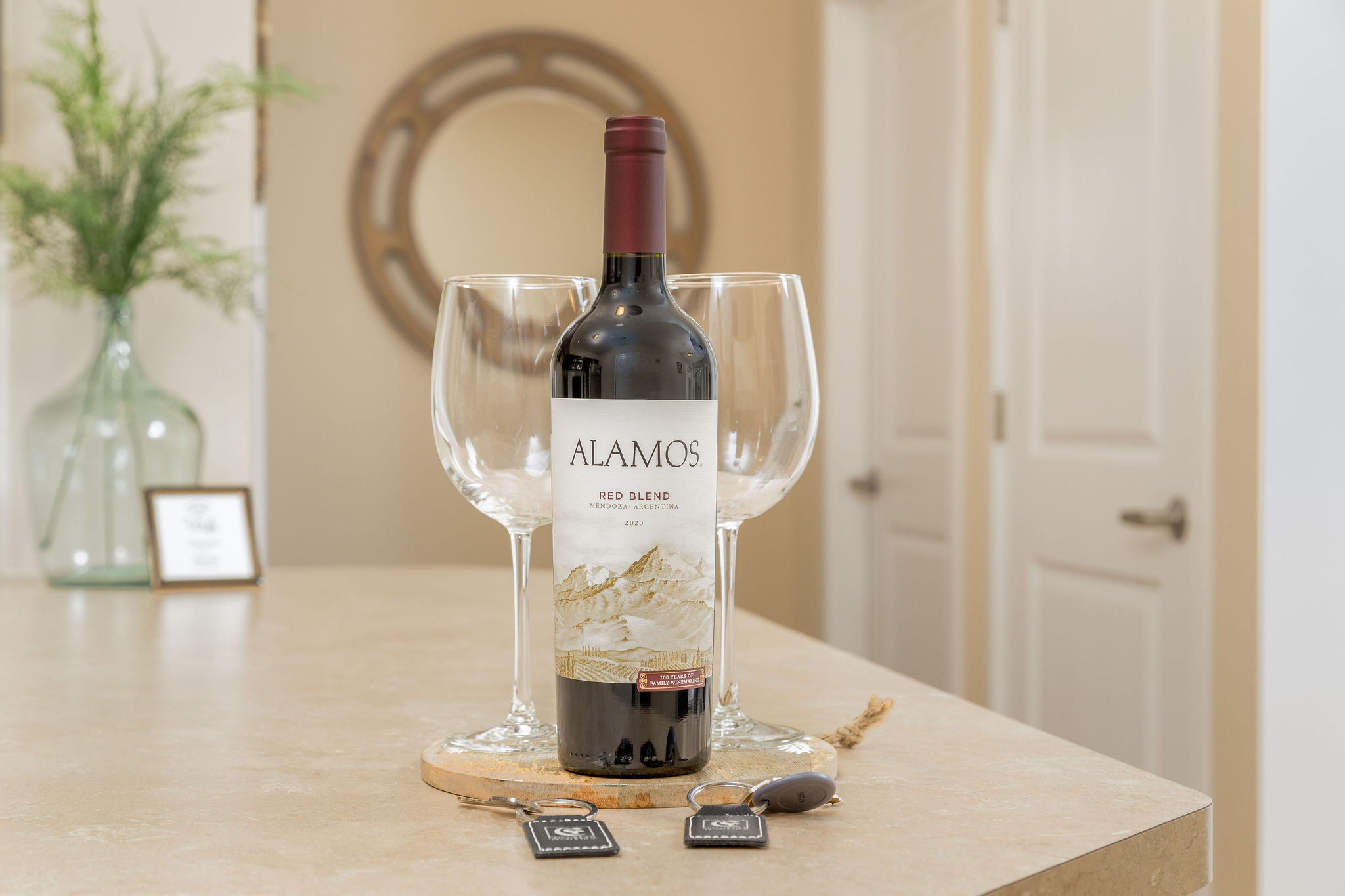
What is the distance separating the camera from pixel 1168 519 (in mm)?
1955

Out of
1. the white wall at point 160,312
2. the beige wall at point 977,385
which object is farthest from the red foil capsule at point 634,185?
the beige wall at point 977,385

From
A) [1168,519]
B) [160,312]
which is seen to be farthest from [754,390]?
[1168,519]

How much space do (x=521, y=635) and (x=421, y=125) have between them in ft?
8.52

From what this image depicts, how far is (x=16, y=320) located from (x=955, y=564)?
1891 mm

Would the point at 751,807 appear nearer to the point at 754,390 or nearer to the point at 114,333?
the point at 754,390

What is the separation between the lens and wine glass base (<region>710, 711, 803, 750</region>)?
64 cm

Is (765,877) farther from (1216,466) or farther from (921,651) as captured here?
(921,651)

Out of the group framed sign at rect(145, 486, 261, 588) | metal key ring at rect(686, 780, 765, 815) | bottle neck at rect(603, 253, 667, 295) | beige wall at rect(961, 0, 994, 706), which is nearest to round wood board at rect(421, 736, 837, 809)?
metal key ring at rect(686, 780, 765, 815)

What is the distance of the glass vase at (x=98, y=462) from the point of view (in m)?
1.47

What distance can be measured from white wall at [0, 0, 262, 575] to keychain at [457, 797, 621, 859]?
137 cm

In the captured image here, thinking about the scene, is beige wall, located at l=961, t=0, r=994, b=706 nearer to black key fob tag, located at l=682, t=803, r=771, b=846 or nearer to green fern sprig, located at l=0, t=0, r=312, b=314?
green fern sprig, located at l=0, t=0, r=312, b=314

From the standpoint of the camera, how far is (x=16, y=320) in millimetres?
1683

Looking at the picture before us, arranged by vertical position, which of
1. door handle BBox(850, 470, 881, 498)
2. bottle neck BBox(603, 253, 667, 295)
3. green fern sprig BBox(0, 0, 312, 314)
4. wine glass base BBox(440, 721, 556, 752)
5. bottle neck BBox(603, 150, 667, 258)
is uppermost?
green fern sprig BBox(0, 0, 312, 314)

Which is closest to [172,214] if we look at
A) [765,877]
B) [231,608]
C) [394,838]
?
[231,608]
